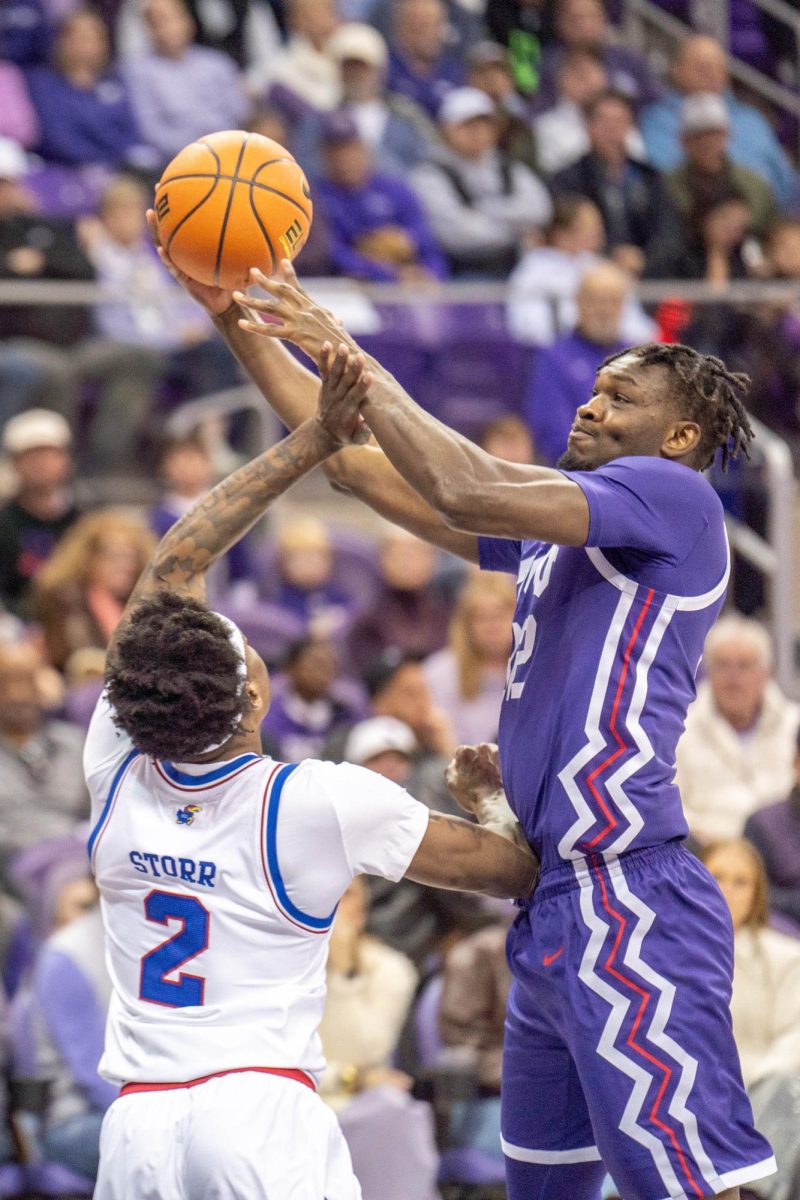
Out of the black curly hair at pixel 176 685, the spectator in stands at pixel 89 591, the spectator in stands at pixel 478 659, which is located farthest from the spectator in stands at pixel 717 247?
the black curly hair at pixel 176 685

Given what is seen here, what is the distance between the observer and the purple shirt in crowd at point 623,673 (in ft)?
12.2

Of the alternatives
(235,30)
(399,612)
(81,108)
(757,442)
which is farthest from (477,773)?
(235,30)

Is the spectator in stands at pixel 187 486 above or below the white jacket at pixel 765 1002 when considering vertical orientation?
above

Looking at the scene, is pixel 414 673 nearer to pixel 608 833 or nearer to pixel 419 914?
pixel 419 914

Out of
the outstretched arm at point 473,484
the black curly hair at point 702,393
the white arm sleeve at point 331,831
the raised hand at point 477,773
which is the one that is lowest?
the raised hand at point 477,773

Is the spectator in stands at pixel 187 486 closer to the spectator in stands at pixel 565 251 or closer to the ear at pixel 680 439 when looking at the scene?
the spectator in stands at pixel 565 251

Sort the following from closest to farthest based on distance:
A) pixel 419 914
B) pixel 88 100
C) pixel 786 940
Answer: pixel 786 940 → pixel 419 914 → pixel 88 100

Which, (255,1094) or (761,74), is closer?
(255,1094)

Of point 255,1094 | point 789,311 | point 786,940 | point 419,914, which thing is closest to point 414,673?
point 419,914

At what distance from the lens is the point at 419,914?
22.1ft

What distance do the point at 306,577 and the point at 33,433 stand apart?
54.5 inches

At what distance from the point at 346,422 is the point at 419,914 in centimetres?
322

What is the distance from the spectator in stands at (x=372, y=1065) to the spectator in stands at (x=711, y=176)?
6.21 m

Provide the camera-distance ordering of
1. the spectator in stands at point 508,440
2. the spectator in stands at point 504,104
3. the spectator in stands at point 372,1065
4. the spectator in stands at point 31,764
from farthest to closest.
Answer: the spectator in stands at point 504,104, the spectator in stands at point 508,440, the spectator in stands at point 31,764, the spectator in stands at point 372,1065
